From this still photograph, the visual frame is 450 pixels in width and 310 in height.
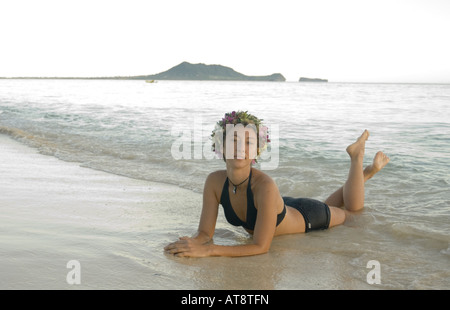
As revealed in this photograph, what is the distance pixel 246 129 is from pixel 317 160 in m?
5.90

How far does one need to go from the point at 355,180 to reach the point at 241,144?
7.48 ft

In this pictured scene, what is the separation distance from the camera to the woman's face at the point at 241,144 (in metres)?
3.82

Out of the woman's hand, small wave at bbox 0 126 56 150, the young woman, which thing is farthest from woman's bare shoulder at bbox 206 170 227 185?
small wave at bbox 0 126 56 150

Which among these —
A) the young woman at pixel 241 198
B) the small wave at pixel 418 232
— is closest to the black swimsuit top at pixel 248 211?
the young woman at pixel 241 198

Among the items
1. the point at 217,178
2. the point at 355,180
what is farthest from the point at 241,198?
the point at 355,180

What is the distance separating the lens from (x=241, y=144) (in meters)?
3.81

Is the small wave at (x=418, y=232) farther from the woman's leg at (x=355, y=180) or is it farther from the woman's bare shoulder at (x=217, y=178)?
the woman's bare shoulder at (x=217, y=178)

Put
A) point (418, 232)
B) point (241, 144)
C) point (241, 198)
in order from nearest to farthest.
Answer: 1. point (241, 144)
2. point (241, 198)
3. point (418, 232)

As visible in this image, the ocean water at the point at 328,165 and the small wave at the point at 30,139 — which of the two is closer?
the ocean water at the point at 328,165

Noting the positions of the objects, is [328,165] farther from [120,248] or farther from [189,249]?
[120,248]

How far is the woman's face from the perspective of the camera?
3824 mm

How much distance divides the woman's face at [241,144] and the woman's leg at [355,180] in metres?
1.98
